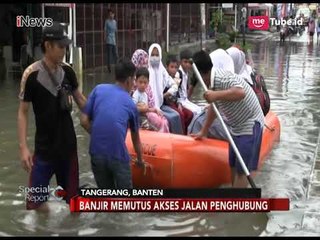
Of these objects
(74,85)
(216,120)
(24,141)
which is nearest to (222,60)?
(216,120)

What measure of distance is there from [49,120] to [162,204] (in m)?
1.28

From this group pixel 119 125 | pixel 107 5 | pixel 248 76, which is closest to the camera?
pixel 119 125

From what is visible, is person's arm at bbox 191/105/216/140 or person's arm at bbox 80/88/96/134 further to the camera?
person's arm at bbox 191/105/216/140

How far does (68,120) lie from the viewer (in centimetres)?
463

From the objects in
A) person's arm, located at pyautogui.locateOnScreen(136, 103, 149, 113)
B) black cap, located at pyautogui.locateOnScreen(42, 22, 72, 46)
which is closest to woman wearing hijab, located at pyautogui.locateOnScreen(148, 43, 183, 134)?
person's arm, located at pyautogui.locateOnScreen(136, 103, 149, 113)

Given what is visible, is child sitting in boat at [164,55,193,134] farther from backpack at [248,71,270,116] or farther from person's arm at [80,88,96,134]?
person's arm at [80,88,96,134]

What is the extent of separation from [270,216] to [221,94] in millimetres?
1277

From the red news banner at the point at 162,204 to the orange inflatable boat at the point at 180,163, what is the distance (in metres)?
0.58

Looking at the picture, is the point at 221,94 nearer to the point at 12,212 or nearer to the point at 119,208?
the point at 119,208

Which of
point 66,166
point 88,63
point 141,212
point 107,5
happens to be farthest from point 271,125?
point 107,5

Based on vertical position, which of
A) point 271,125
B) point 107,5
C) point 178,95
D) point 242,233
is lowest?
point 242,233

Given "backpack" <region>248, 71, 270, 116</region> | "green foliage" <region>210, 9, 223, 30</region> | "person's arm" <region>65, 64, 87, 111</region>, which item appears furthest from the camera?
"green foliage" <region>210, 9, 223, 30</region>

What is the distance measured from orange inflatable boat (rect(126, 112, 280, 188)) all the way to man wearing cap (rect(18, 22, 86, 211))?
39.5 inches

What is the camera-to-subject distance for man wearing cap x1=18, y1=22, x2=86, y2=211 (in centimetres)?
440
